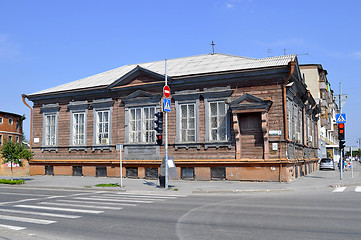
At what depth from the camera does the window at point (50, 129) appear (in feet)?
94.1

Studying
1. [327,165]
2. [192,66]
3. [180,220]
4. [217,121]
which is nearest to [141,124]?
[217,121]

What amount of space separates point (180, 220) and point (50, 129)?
876 inches

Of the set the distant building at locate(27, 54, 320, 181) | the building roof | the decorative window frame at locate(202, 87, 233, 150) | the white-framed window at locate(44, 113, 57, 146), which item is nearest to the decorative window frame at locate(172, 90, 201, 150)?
the distant building at locate(27, 54, 320, 181)

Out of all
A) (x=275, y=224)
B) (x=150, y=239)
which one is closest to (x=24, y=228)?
(x=150, y=239)

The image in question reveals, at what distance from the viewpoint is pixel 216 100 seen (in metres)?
22.9

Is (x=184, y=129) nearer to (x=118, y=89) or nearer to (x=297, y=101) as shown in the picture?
(x=118, y=89)

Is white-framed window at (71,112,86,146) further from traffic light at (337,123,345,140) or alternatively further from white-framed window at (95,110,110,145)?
traffic light at (337,123,345,140)

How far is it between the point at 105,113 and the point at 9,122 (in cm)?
5057

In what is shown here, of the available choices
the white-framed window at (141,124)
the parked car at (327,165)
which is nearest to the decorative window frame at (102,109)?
the white-framed window at (141,124)

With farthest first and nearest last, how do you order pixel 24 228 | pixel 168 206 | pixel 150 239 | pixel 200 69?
pixel 200 69 < pixel 168 206 < pixel 24 228 < pixel 150 239

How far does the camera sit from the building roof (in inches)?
907

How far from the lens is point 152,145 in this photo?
2466 cm

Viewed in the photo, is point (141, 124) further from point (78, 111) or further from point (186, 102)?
point (78, 111)

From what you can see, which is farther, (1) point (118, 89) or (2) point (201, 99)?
(1) point (118, 89)
